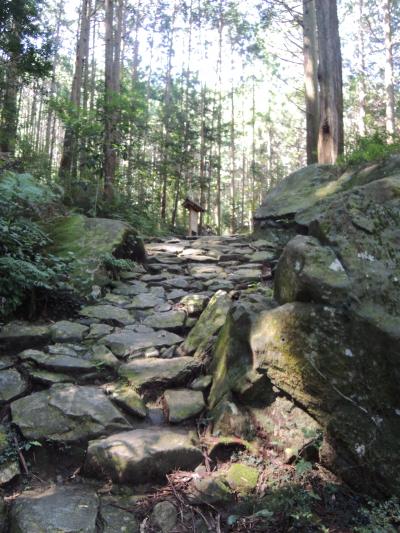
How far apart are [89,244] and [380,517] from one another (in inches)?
190

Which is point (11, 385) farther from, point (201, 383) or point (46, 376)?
point (201, 383)

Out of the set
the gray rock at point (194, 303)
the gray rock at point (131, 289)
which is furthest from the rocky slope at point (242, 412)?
the gray rock at point (131, 289)

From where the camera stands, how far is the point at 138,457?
2373 millimetres

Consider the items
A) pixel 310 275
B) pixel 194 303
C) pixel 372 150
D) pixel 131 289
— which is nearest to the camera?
pixel 310 275

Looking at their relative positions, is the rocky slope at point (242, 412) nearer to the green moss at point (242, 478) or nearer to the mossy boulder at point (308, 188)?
the green moss at point (242, 478)

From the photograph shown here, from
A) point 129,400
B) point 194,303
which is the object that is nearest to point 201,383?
point 129,400

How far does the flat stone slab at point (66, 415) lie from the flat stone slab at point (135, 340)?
0.79m

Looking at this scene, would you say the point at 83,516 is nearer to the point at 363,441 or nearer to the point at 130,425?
the point at 130,425

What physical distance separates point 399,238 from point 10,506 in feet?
9.09

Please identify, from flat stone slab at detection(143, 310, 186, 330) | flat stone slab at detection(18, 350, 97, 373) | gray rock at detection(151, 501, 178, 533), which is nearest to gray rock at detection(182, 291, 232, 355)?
flat stone slab at detection(143, 310, 186, 330)

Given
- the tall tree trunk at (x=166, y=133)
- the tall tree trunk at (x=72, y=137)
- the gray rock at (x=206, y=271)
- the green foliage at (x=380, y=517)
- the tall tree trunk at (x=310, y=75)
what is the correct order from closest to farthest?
the green foliage at (x=380, y=517) < the gray rock at (x=206, y=271) < the tall tree trunk at (x=72, y=137) < the tall tree trunk at (x=310, y=75) < the tall tree trunk at (x=166, y=133)

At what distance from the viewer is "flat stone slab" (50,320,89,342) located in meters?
3.91

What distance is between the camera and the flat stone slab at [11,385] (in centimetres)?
295

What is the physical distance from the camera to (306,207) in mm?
7168
